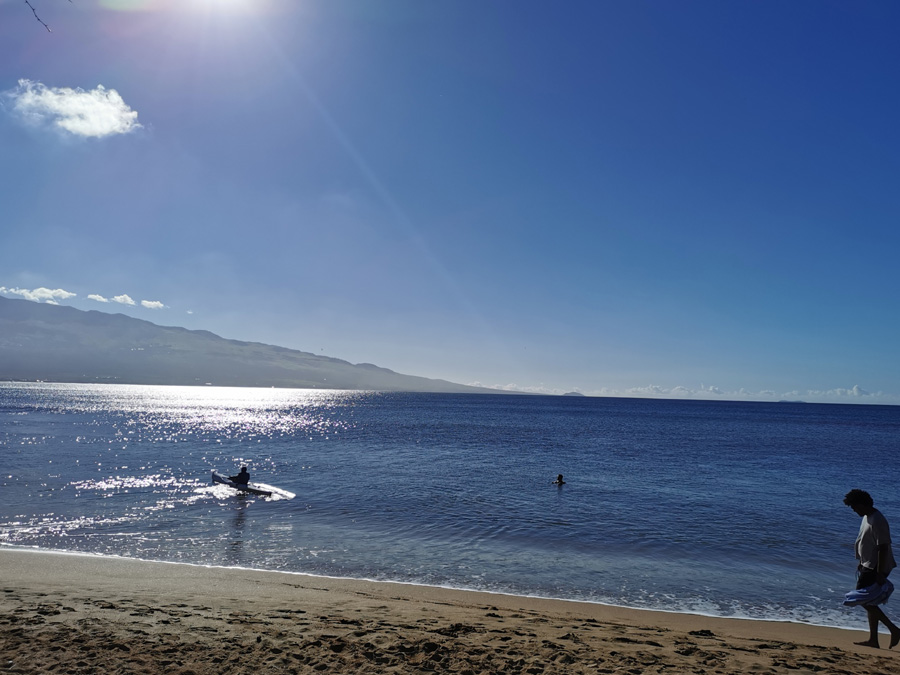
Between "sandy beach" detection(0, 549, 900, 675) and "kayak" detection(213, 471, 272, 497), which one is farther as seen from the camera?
Answer: "kayak" detection(213, 471, 272, 497)

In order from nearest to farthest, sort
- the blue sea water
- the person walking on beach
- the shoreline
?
the person walking on beach → the shoreline → the blue sea water

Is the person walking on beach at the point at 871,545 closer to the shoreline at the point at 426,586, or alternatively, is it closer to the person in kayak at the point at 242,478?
the shoreline at the point at 426,586

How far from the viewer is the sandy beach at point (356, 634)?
26.5 feet

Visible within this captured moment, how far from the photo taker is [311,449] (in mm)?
52719

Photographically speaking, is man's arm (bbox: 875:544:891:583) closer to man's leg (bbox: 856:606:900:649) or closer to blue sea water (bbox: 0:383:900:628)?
man's leg (bbox: 856:606:900:649)

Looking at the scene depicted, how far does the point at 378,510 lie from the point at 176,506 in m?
9.84

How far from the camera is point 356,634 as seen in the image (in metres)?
9.43

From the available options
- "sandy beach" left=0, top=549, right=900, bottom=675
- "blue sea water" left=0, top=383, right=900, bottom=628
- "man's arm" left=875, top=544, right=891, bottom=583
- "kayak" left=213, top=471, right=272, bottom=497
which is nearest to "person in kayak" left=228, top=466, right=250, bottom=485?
"kayak" left=213, top=471, right=272, bottom=497

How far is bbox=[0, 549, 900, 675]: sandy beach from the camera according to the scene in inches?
318

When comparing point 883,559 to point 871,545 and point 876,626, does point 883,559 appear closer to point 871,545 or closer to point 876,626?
point 871,545

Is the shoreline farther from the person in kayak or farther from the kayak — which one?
the person in kayak

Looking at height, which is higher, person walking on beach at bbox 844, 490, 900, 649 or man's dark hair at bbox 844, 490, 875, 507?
man's dark hair at bbox 844, 490, 875, 507

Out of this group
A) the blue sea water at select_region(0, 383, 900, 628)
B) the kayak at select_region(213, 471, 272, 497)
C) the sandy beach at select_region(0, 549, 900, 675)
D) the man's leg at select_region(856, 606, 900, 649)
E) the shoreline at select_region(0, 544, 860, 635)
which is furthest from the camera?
the kayak at select_region(213, 471, 272, 497)

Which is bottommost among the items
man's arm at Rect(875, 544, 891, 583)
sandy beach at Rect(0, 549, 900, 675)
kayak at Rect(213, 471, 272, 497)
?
kayak at Rect(213, 471, 272, 497)
